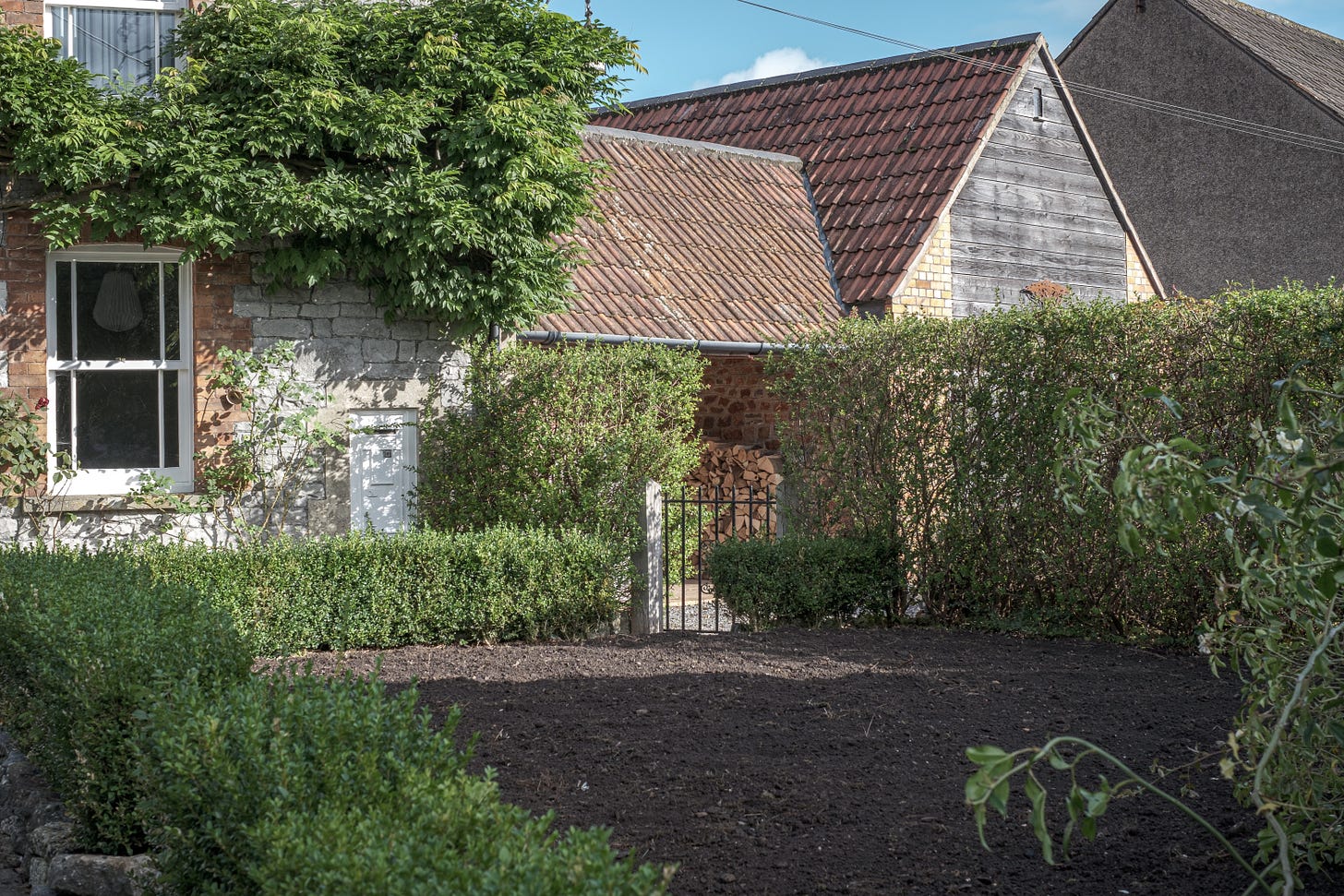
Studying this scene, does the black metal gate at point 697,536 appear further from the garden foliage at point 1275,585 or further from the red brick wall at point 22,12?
the red brick wall at point 22,12

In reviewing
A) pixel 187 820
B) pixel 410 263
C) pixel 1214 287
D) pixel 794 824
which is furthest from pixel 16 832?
pixel 1214 287

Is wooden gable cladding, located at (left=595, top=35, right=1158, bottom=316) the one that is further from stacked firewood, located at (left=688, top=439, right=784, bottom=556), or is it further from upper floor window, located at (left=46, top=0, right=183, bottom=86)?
upper floor window, located at (left=46, top=0, right=183, bottom=86)

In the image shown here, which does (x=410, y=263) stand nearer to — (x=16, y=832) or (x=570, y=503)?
(x=570, y=503)

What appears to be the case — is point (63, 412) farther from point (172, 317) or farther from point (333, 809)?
point (333, 809)

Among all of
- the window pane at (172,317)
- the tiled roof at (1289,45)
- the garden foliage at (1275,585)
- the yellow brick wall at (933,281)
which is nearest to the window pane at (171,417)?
the window pane at (172,317)

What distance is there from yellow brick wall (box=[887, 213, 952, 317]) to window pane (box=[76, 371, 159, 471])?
783cm

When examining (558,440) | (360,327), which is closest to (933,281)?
(558,440)

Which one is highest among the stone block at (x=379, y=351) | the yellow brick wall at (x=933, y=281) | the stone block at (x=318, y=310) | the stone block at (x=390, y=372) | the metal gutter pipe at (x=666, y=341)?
the yellow brick wall at (x=933, y=281)

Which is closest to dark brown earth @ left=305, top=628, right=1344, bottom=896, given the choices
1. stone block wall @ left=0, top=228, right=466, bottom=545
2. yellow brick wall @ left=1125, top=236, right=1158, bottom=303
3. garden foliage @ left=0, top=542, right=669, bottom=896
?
garden foliage @ left=0, top=542, right=669, bottom=896

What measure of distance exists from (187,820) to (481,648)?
17.4 feet

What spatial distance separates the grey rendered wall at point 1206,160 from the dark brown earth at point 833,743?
1521cm

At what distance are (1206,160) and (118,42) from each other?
1861 centimetres

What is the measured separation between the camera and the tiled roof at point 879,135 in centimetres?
1482

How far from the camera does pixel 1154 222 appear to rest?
23.5 meters
